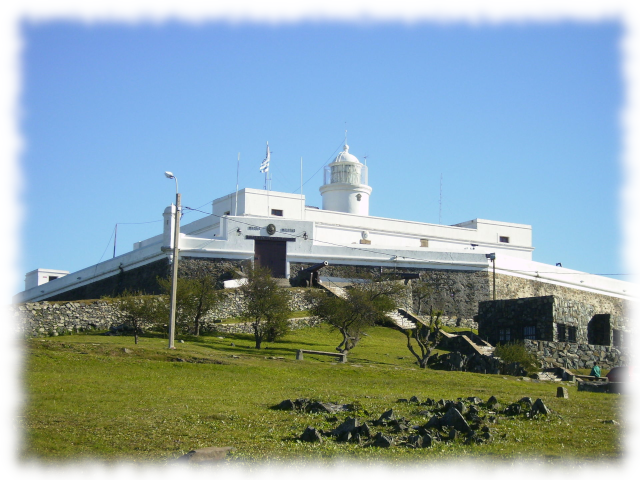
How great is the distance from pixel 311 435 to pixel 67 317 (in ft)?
66.3

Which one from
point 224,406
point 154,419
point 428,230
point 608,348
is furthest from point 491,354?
point 428,230

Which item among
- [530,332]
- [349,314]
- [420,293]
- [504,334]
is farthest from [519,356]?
[420,293]

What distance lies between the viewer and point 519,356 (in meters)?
22.6

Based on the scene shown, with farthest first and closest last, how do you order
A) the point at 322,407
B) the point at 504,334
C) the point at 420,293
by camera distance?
the point at 420,293 → the point at 504,334 → the point at 322,407

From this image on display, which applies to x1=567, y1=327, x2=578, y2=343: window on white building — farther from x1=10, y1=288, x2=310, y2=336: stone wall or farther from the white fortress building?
the white fortress building

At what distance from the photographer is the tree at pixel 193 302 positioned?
1064 inches

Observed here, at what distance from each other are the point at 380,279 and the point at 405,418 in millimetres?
24744

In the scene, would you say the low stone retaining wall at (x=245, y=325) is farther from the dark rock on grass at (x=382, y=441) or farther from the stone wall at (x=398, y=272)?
the dark rock on grass at (x=382, y=441)

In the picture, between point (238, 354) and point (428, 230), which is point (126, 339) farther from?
point (428, 230)

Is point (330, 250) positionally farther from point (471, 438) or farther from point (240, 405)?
point (471, 438)

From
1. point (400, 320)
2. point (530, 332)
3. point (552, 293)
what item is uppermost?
point (552, 293)

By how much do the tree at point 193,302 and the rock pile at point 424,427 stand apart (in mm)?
15755

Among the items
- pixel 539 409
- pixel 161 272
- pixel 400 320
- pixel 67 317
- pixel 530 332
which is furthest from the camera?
pixel 161 272

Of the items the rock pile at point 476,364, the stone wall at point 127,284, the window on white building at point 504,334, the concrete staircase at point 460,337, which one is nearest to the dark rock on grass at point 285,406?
the rock pile at point 476,364
